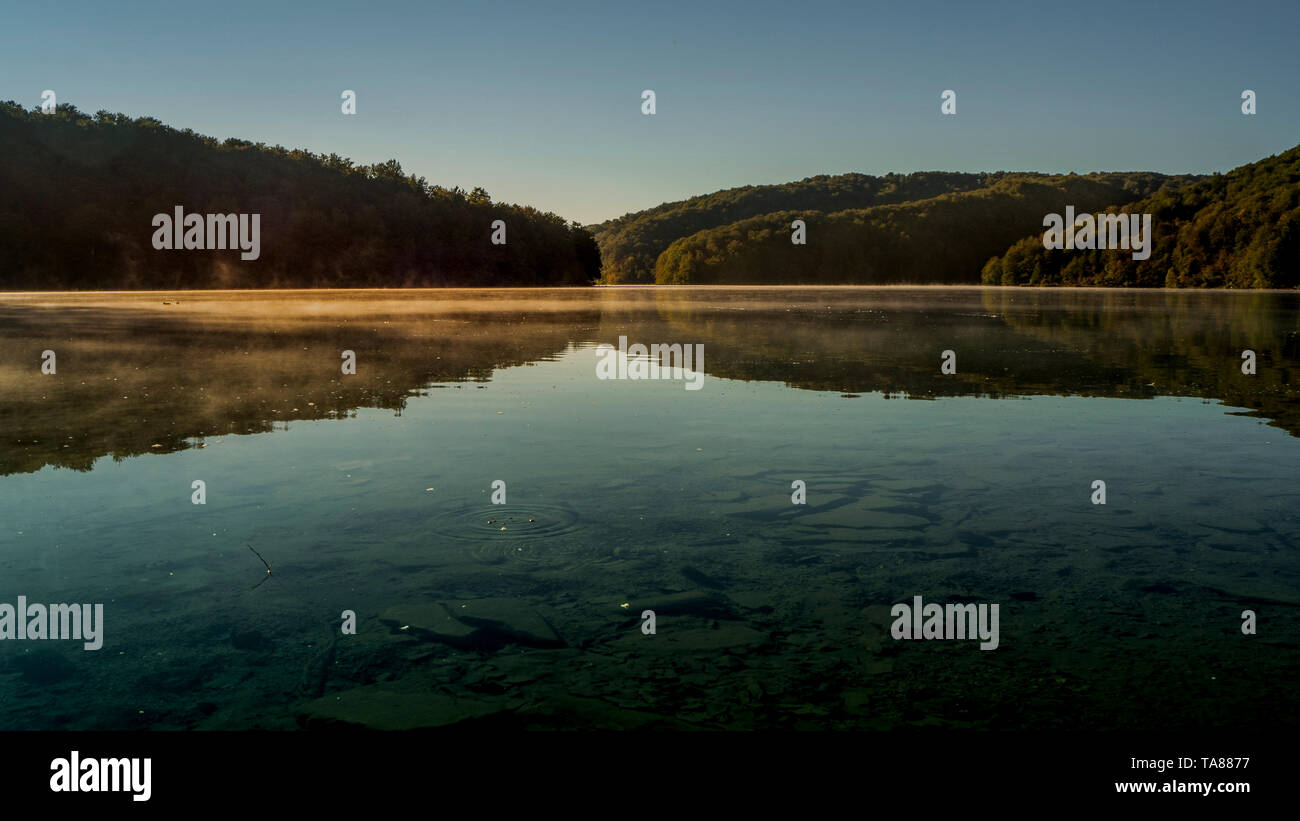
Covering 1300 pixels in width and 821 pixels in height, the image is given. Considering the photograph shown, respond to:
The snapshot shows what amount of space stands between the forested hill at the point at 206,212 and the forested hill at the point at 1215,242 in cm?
10253

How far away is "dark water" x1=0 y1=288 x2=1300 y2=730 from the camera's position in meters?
4.58

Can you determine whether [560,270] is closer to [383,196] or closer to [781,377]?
[383,196]

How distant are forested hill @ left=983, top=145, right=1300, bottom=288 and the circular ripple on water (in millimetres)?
134572

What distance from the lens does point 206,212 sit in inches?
6590

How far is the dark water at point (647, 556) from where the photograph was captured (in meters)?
4.58

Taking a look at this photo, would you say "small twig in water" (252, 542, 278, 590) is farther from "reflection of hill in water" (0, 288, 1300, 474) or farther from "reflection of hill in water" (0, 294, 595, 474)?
"reflection of hill in water" (0, 288, 1300, 474)

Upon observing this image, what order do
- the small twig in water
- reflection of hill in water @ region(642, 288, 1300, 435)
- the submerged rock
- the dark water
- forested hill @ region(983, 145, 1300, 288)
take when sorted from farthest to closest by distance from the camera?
forested hill @ region(983, 145, 1300, 288) → reflection of hill in water @ region(642, 288, 1300, 435) → the small twig in water → the submerged rock → the dark water

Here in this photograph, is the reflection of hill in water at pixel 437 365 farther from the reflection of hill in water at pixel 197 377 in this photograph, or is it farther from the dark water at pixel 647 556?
the dark water at pixel 647 556

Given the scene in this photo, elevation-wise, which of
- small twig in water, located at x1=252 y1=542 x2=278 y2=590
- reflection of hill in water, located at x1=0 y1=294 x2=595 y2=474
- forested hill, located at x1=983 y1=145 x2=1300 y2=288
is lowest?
small twig in water, located at x1=252 y1=542 x2=278 y2=590

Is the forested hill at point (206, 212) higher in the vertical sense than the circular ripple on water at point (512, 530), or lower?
higher

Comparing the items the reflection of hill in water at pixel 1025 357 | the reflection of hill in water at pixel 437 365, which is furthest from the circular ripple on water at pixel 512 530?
the reflection of hill in water at pixel 1025 357

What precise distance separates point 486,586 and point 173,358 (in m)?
18.4

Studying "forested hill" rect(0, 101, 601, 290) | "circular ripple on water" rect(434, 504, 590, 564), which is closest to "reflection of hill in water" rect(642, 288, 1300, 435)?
"circular ripple on water" rect(434, 504, 590, 564)
